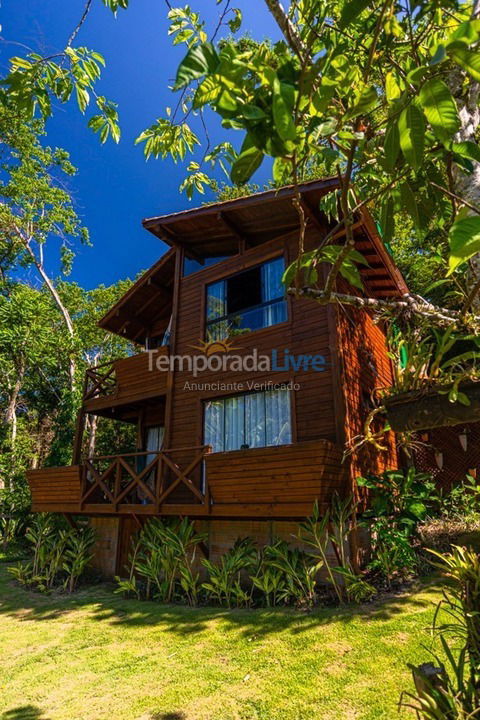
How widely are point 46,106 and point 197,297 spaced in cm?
831

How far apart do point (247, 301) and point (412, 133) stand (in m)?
9.02

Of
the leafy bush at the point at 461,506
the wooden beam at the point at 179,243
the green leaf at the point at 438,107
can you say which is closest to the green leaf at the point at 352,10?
the green leaf at the point at 438,107

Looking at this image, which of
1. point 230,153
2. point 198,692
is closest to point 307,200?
point 230,153

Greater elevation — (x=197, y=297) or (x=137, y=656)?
(x=197, y=297)

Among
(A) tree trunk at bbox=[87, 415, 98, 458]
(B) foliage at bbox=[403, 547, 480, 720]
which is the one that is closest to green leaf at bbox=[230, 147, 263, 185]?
(B) foliage at bbox=[403, 547, 480, 720]

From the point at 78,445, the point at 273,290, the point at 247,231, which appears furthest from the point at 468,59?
the point at 78,445

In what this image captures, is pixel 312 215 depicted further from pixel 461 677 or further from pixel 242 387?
pixel 461 677

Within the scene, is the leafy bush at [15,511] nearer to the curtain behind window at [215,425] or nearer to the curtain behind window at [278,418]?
the curtain behind window at [215,425]

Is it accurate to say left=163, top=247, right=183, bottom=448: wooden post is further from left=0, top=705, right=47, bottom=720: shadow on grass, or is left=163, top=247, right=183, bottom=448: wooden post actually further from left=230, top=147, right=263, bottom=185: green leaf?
left=230, top=147, right=263, bottom=185: green leaf

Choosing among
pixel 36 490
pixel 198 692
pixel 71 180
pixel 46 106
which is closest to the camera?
pixel 46 106

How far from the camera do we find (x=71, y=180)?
23.2 metres

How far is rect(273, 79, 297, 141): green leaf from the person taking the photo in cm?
96

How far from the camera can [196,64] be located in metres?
0.92

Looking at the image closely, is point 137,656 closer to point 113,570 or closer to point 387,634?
point 387,634
